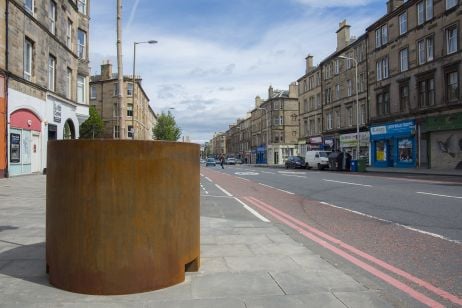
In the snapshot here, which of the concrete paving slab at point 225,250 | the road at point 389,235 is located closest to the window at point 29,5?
the road at point 389,235

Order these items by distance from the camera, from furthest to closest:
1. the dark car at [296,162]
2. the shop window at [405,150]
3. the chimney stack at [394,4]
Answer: the dark car at [296,162], the chimney stack at [394,4], the shop window at [405,150]

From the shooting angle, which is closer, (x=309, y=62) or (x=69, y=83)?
(x=69, y=83)

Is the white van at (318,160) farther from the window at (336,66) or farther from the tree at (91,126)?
the tree at (91,126)

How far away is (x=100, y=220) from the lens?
409 centimetres

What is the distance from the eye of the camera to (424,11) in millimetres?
33375

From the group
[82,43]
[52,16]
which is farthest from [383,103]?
[52,16]

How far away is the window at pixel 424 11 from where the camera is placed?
1283 inches

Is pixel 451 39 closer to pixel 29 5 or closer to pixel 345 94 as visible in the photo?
pixel 345 94

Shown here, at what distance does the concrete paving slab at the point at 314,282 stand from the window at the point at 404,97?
34.5 meters

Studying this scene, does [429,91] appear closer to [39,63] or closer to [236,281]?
[39,63]

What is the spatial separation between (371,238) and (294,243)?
1537 millimetres

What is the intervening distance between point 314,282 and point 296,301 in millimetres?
648

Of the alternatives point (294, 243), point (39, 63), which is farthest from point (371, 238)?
point (39, 63)

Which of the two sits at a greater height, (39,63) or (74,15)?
(74,15)
